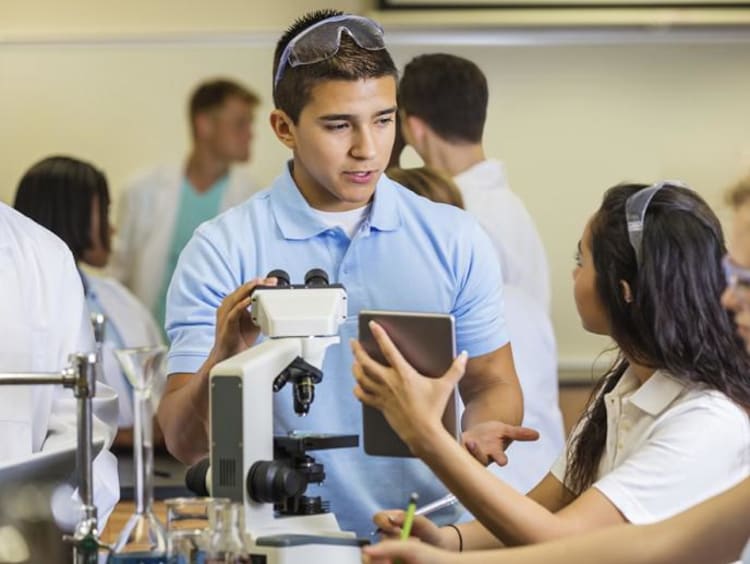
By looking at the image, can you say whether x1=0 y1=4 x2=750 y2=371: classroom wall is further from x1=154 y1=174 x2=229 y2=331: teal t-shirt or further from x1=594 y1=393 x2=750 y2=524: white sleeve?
x1=594 y1=393 x2=750 y2=524: white sleeve

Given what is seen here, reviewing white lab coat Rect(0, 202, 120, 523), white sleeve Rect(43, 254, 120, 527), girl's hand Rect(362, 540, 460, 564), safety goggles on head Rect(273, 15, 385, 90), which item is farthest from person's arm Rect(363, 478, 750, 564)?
safety goggles on head Rect(273, 15, 385, 90)

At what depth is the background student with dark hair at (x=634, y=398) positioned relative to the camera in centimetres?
196

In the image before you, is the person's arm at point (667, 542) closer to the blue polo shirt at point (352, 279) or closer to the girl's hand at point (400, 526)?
the girl's hand at point (400, 526)

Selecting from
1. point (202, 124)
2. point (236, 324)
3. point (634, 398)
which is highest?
point (202, 124)

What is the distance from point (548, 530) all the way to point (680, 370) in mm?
327

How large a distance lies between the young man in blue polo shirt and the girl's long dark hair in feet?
0.93

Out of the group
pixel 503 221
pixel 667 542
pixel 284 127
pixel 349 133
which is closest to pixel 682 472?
pixel 667 542

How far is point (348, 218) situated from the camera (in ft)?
8.00

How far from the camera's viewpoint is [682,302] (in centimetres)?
215

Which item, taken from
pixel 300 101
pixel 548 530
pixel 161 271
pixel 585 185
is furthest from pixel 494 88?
pixel 548 530

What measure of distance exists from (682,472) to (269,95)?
322cm

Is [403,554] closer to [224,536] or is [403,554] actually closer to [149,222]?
[224,536]

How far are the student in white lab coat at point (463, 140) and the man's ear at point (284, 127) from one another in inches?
42.2

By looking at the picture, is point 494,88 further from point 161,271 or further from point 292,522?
point 292,522
